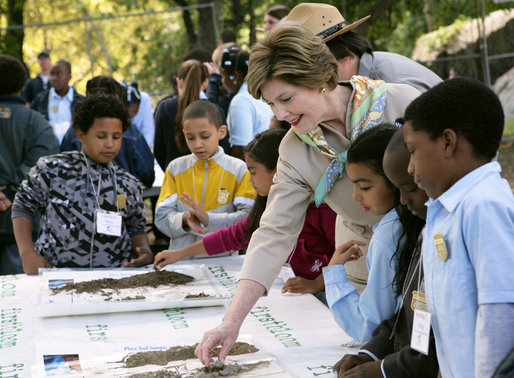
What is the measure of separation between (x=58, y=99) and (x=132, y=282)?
5285 mm

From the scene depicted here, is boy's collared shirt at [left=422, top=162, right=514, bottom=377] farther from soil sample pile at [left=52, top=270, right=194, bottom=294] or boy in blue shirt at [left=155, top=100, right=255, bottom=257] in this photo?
boy in blue shirt at [left=155, top=100, right=255, bottom=257]

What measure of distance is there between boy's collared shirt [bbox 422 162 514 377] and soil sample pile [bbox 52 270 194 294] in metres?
1.39

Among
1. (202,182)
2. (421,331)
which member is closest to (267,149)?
(202,182)

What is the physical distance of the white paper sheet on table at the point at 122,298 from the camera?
2.23 m

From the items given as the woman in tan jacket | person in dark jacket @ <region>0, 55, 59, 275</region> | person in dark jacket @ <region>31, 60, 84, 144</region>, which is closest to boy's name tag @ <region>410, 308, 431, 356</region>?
the woman in tan jacket

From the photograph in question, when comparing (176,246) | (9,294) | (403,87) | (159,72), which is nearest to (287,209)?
(403,87)

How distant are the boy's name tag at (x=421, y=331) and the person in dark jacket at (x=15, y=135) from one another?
317cm

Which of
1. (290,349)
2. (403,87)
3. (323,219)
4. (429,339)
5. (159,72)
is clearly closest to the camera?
(429,339)

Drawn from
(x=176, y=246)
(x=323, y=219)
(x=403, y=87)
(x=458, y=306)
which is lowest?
(x=176, y=246)

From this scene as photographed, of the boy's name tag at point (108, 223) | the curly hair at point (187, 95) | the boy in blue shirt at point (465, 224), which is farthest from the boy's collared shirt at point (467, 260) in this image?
the curly hair at point (187, 95)

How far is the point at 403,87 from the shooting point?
2.02m

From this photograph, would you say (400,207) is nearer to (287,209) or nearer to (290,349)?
(287,209)

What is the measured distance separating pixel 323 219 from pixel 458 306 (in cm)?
132

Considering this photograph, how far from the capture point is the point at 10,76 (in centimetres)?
406
